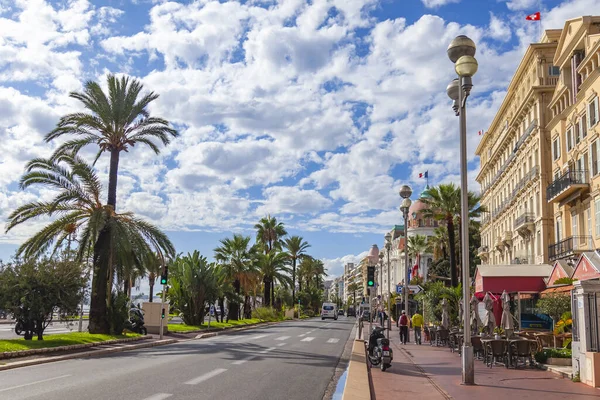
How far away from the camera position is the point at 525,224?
43438 mm

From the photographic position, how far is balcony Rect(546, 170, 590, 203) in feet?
109

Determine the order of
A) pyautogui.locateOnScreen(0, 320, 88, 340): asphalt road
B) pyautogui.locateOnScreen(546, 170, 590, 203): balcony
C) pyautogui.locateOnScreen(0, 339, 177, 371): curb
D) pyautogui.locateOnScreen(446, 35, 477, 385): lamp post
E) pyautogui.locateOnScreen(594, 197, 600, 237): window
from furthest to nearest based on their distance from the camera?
A: 1. pyautogui.locateOnScreen(546, 170, 590, 203): balcony
2. pyautogui.locateOnScreen(594, 197, 600, 237): window
3. pyautogui.locateOnScreen(0, 320, 88, 340): asphalt road
4. pyautogui.locateOnScreen(0, 339, 177, 371): curb
5. pyautogui.locateOnScreen(446, 35, 477, 385): lamp post

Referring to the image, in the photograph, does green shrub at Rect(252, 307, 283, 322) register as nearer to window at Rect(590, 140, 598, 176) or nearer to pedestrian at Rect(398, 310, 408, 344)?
pedestrian at Rect(398, 310, 408, 344)

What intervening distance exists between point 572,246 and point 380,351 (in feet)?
72.6

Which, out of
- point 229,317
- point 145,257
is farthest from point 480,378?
point 229,317

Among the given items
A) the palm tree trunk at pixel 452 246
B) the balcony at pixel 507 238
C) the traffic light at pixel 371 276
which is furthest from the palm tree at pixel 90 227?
the balcony at pixel 507 238

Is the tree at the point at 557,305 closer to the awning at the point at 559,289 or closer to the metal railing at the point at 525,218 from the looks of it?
the awning at the point at 559,289

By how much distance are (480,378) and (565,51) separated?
88.9 feet

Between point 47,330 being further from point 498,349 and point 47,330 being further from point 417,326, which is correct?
point 498,349

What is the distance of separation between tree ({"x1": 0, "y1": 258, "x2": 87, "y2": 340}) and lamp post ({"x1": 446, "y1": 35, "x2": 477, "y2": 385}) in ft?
48.9

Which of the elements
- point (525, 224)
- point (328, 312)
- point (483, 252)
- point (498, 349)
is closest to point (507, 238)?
point (525, 224)

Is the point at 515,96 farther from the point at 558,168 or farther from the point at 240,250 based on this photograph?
the point at 240,250

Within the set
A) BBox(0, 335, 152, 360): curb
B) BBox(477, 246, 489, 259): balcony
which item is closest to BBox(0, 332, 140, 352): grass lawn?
BBox(0, 335, 152, 360): curb

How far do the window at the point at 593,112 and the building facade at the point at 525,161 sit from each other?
863 cm
